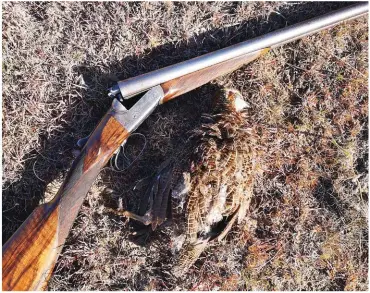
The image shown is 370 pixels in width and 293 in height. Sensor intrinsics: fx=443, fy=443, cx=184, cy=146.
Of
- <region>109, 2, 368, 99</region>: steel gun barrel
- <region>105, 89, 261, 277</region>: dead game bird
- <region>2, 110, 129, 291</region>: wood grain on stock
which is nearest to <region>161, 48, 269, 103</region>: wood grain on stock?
<region>109, 2, 368, 99</region>: steel gun barrel

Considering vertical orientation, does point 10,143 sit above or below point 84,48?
below

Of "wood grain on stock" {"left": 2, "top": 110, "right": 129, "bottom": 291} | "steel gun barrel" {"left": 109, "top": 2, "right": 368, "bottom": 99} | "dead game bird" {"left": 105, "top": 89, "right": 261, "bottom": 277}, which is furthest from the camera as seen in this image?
"dead game bird" {"left": 105, "top": 89, "right": 261, "bottom": 277}

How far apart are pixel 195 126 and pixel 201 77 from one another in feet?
1.72

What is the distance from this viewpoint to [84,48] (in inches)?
189

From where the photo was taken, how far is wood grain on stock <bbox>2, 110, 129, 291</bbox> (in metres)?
3.99

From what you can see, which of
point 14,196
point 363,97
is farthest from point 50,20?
point 363,97

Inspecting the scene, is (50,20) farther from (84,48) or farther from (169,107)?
(169,107)

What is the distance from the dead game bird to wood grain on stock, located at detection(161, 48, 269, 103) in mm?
235

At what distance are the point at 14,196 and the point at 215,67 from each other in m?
2.54

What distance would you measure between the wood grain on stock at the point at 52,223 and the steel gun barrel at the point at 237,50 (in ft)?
1.15

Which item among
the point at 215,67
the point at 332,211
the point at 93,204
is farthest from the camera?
the point at 332,211

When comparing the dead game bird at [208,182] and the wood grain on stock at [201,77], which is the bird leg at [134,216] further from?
the wood grain on stock at [201,77]

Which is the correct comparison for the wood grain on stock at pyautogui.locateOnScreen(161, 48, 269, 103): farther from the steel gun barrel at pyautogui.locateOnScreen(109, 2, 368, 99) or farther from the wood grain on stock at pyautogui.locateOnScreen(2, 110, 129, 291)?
the wood grain on stock at pyautogui.locateOnScreen(2, 110, 129, 291)

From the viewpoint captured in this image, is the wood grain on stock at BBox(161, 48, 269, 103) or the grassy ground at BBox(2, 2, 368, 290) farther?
the grassy ground at BBox(2, 2, 368, 290)
